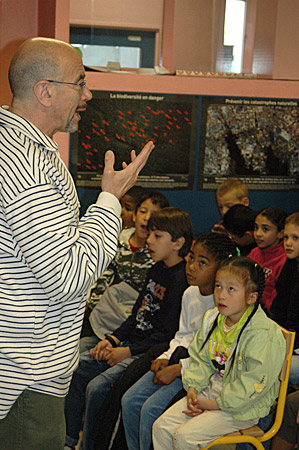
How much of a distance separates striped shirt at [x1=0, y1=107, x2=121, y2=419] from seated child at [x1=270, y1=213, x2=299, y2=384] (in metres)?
1.39

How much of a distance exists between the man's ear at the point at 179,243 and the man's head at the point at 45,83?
4.71 feet

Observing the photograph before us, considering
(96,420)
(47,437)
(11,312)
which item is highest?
(11,312)

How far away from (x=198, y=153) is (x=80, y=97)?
2.27 meters

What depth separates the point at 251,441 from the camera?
2.10 metres

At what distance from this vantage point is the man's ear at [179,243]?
281 centimetres

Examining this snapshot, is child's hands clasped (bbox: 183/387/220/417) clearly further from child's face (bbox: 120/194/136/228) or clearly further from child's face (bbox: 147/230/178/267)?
child's face (bbox: 120/194/136/228)

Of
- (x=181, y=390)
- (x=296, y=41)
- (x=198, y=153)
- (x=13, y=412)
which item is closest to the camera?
(x=13, y=412)

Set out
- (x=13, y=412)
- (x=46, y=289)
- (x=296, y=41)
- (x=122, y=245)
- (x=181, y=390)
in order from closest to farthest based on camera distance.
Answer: (x=46, y=289), (x=13, y=412), (x=181, y=390), (x=122, y=245), (x=296, y=41)

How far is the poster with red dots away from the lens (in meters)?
3.56

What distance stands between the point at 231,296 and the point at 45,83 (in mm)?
1157

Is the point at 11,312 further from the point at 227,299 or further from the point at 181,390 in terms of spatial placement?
the point at 181,390

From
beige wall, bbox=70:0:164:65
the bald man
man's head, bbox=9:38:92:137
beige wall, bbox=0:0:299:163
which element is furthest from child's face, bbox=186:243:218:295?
beige wall, bbox=70:0:164:65

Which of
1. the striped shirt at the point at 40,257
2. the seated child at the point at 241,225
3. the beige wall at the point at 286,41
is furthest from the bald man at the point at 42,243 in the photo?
the beige wall at the point at 286,41

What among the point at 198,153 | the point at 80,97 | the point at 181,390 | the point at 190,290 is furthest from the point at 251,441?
the point at 198,153
